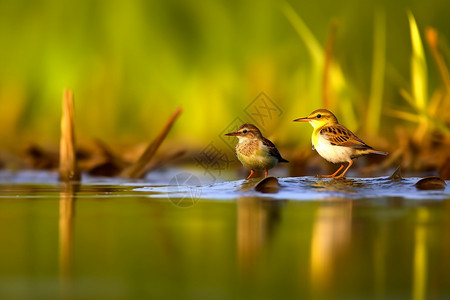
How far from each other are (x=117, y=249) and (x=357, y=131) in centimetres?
539

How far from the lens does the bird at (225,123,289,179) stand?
5016 millimetres

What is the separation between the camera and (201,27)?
31.3ft

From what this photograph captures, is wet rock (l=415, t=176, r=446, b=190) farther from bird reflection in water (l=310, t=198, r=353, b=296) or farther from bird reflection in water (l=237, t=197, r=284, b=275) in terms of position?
bird reflection in water (l=237, t=197, r=284, b=275)

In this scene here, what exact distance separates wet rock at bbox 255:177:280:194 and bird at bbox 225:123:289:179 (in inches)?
5.3

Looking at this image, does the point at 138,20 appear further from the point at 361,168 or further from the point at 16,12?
the point at 361,168

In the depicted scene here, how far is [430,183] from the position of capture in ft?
16.6

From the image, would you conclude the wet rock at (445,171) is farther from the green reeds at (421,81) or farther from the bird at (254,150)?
the bird at (254,150)

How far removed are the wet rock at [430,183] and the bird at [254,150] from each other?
92cm

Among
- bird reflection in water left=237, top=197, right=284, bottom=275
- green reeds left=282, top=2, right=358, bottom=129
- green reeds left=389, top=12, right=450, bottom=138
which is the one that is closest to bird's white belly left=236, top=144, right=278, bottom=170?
bird reflection in water left=237, top=197, right=284, bottom=275

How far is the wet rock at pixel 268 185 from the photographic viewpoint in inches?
194

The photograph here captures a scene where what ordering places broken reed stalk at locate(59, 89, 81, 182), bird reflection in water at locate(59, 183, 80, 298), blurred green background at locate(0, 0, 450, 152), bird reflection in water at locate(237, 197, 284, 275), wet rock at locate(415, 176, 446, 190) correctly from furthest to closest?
blurred green background at locate(0, 0, 450, 152)
broken reed stalk at locate(59, 89, 81, 182)
wet rock at locate(415, 176, 446, 190)
bird reflection in water at locate(237, 197, 284, 275)
bird reflection in water at locate(59, 183, 80, 298)

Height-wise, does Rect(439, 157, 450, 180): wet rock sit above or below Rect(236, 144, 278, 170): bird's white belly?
below

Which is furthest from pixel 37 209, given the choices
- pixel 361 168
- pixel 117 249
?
pixel 361 168

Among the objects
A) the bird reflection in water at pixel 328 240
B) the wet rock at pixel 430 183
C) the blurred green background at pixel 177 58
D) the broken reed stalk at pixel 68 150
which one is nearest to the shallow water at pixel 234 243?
the bird reflection in water at pixel 328 240
